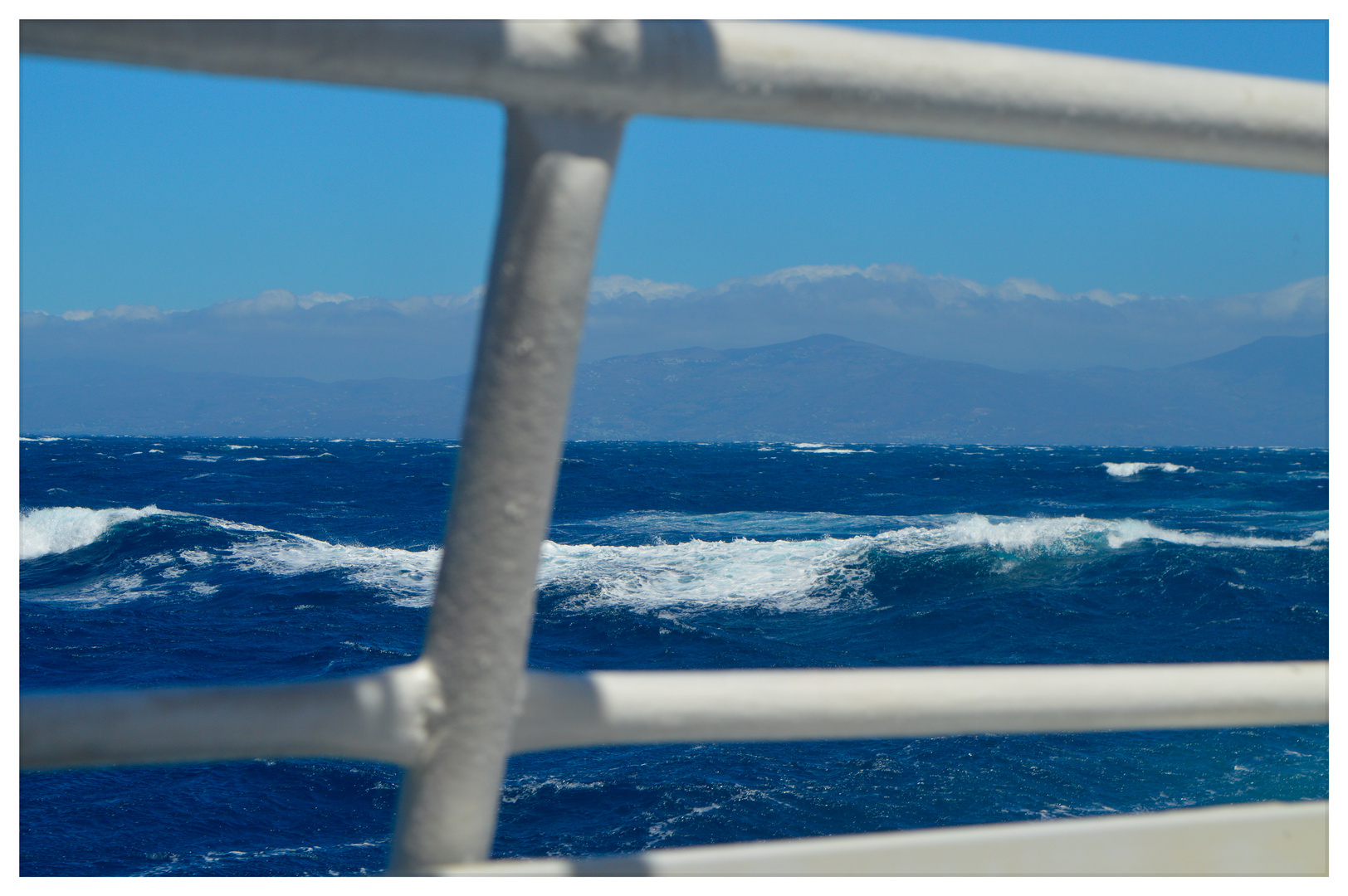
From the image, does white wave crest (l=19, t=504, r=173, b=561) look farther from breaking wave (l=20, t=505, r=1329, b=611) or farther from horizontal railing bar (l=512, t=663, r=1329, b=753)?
horizontal railing bar (l=512, t=663, r=1329, b=753)

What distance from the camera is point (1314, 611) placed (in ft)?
48.5

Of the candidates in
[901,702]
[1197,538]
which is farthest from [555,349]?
[1197,538]

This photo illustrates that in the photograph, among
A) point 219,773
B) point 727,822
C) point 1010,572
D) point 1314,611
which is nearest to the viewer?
point 727,822

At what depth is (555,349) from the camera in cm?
60

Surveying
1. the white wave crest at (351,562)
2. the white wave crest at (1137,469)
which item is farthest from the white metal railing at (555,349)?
the white wave crest at (1137,469)

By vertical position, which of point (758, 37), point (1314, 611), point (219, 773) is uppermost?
point (1314, 611)

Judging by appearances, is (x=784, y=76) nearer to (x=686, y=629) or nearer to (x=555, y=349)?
(x=555, y=349)

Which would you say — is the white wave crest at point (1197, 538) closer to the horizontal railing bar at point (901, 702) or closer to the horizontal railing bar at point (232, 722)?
the horizontal railing bar at point (901, 702)

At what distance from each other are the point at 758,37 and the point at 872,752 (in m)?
9.96

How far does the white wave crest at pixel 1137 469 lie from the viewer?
4403cm

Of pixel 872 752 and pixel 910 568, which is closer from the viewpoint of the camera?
pixel 872 752

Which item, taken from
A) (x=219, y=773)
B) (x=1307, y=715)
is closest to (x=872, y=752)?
(x=219, y=773)

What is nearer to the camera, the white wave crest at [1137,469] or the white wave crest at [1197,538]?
the white wave crest at [1197,538]
